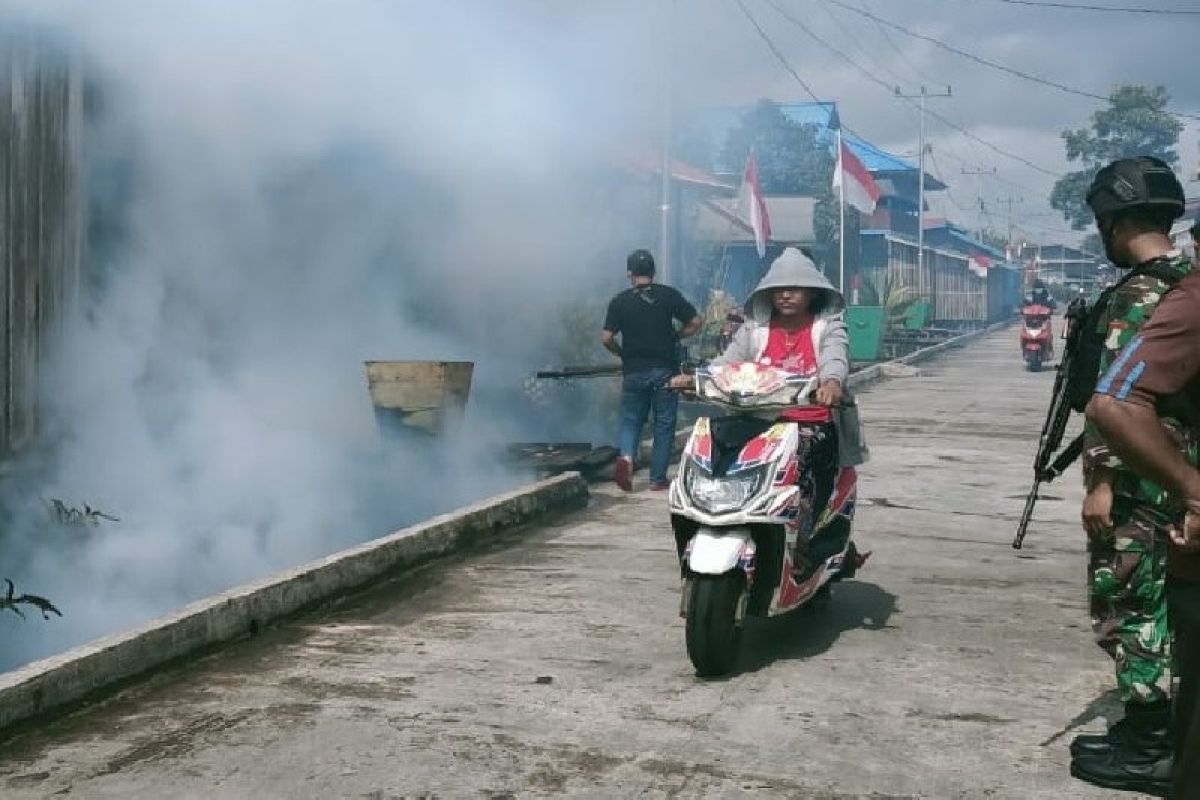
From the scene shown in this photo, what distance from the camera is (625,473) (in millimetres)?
9469

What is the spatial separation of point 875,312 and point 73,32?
20.7 m

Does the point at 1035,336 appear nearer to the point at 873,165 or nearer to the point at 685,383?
the point at 685,383

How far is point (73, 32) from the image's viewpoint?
24.0ft

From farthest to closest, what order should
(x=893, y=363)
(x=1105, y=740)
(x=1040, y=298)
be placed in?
1. (x=893, y=363)
2. (x=1040, y=298)
3. (x=1105, y=740)

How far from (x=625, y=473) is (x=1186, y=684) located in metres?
6.85

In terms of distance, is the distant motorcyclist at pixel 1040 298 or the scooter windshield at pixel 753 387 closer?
the scooter windshield at pixel 753 387

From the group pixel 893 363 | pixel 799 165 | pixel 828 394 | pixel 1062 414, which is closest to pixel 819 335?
pixel 828 394

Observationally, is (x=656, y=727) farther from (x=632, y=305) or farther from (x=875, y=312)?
(x=875, y=312)

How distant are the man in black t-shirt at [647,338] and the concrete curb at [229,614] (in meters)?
1.49

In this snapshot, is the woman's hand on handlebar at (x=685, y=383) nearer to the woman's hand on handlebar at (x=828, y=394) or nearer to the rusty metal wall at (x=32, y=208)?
the woman's hand on handlebar at (x=828, y=394)

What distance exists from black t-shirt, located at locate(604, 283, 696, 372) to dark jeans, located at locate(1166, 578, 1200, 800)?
6299 mm

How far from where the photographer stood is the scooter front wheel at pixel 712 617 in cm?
480

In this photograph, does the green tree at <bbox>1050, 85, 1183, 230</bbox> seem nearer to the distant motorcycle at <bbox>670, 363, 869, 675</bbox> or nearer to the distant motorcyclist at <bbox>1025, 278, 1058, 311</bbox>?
the distant motorcyclist at <bbox>1025, 278, 1058, 311</bbox>

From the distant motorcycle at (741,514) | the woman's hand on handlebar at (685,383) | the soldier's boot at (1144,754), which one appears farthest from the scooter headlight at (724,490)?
the soldier's boot at (1144,754)
